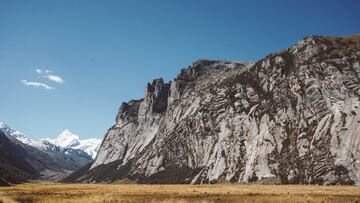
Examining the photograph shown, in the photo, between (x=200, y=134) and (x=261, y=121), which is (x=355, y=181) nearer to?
(x=261, y=121)

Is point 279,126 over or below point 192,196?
over

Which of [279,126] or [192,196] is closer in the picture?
[192,196]

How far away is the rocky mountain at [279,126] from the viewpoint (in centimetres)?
10925

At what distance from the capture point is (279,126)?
435 ft

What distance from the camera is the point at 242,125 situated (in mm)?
149375

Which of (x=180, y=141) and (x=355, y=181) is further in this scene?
(x=180, y=141)

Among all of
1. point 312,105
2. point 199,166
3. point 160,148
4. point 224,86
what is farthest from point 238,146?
point 160,148

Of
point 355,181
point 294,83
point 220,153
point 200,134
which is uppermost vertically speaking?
point 294,83

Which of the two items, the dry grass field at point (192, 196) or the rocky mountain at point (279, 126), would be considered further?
the rocky mountain at point (279, 126)

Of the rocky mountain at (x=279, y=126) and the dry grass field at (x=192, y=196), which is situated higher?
the rocky mountain at (x=279, y=126)

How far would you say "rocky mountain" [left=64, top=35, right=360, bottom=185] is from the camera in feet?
358

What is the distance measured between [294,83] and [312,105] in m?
16.1

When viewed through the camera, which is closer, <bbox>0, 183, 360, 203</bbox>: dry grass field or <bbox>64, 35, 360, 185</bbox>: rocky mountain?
<bbox>0, 183, 360, 203</bbox>: dry grass field

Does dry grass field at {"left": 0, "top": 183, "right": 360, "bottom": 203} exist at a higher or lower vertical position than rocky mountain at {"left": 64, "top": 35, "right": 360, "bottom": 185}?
lower
